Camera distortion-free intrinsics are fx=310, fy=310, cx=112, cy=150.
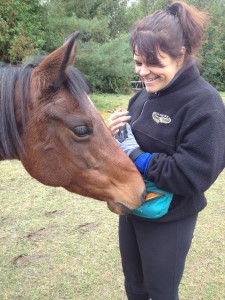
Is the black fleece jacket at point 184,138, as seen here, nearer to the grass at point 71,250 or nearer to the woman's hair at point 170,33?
the woman's hair at point 170,33

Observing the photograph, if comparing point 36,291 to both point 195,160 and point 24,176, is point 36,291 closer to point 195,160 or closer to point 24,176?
point 195,160

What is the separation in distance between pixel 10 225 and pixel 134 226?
2.41 m

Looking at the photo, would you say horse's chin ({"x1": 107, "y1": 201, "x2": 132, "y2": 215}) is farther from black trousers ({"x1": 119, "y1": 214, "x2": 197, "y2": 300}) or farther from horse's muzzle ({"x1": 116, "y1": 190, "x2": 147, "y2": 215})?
black trousers ({"x1": 119, "y1": 214, "x2": 197, "y2": 300})

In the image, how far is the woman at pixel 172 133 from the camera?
54.9 inches

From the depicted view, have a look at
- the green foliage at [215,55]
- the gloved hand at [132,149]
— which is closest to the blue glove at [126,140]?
the gloved hand at [132,149]

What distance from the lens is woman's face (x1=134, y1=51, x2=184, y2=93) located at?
146 centimetres

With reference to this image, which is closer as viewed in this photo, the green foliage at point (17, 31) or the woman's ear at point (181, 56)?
the woman's ear at point (181, 56)

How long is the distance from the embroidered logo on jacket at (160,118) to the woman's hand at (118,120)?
6.9 inches

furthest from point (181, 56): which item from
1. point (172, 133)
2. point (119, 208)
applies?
point (119, 208)

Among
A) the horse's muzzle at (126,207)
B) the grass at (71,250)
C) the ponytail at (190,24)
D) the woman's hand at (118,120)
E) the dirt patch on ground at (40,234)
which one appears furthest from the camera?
the dirt patch on ground at (40,234)

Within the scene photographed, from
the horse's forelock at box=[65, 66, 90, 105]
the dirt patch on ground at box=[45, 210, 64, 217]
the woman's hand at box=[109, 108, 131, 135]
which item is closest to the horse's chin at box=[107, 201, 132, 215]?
the woman's hand at box=[109, 108, 131, 135]

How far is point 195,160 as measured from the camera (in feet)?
4.55

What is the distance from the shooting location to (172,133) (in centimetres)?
149

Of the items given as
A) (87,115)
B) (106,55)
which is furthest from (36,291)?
(106,55)
